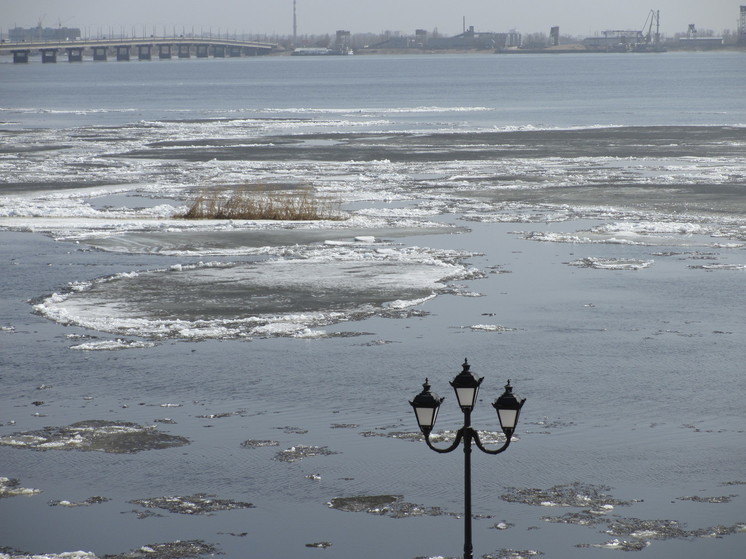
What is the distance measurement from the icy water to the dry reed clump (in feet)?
2.95

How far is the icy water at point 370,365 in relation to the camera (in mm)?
12195

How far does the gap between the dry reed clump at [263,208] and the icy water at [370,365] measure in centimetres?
90

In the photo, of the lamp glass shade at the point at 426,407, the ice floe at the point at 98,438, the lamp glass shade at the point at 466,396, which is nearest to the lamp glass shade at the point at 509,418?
the lamp glass shade at the point at 466,396

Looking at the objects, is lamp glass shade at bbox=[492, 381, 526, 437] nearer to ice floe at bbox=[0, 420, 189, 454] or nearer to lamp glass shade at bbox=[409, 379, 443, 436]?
lamp glass shade at bbox=[409, 379, 443, 436]

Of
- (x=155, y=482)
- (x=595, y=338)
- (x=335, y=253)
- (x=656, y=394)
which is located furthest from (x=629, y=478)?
(x=335, y=253)

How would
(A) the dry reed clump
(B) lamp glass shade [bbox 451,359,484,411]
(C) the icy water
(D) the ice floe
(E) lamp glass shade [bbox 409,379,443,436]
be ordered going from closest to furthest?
(E) lamp glass shade [bbox 409,379,443,436] < (B) lamp glass shade [bbox 451,359,484,411] < (C) the icy water < (D) the ice floe < (A) the dry reed clump

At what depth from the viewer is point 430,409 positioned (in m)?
9.66

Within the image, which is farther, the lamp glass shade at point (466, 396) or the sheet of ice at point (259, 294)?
the sheet of ice at point (259, 294)

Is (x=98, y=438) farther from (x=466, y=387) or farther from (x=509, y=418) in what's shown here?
(x=509, y=418)

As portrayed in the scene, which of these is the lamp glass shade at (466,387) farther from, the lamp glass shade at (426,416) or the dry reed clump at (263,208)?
the dry reed clump at (263,208)

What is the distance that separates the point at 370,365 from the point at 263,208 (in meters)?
17.0

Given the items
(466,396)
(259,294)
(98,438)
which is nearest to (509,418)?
(466,396)

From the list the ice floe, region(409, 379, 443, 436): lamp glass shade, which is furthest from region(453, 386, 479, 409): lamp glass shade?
the ice floe

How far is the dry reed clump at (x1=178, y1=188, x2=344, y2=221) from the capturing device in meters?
33.8
